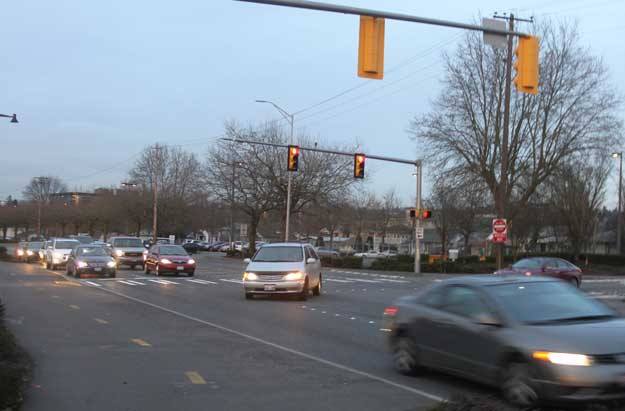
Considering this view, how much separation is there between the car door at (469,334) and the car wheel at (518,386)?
0.25m

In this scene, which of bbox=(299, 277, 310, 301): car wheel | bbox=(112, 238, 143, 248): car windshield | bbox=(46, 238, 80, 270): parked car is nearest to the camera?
bbox=(299, 277, 310, 301): car wheel

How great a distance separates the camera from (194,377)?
968cm

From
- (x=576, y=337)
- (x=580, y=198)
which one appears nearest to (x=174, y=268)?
(x=576, y=337)

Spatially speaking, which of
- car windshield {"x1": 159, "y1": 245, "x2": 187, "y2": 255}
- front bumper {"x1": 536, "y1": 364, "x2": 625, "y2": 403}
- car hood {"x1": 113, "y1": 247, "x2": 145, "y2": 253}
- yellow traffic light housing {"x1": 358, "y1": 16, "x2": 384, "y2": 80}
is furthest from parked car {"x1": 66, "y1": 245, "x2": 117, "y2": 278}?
front bumper {"x1": 536, "y1": 364, "x2": 625, "y2": 403}

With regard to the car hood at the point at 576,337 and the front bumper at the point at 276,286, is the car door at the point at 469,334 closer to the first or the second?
the car hood at the point at 576,337

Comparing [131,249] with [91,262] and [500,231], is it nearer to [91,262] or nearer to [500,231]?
[91,262]

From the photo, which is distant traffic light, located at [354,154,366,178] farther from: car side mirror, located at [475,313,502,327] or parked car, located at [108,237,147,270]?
car side mirror, located at [475,313,502,327]

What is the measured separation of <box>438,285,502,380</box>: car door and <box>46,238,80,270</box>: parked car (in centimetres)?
3256

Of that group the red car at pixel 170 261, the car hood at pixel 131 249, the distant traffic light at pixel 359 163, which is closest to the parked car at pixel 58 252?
the car hood at pixel 131 249

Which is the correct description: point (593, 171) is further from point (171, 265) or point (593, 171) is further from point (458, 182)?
point (171, 265)

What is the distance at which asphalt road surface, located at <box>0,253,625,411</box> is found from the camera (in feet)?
27.7

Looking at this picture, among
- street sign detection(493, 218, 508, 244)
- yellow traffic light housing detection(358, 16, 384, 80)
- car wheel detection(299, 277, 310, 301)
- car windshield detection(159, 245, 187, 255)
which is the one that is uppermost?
yellow traffic light housing detection(358, 16, 384, 80)

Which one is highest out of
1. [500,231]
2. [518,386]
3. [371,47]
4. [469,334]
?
[371,47]

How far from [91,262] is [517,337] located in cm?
2646
